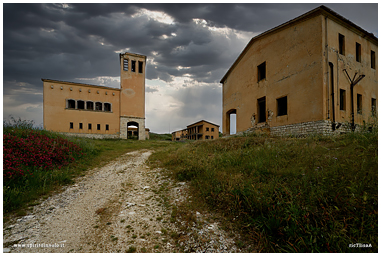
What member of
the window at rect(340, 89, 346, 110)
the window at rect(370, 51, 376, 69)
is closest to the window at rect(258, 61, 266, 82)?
the window at rect(340, 89, 346, 110)

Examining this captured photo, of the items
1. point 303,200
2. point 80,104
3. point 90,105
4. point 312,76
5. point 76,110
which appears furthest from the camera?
point 90,105

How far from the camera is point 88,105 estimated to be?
1059 inches

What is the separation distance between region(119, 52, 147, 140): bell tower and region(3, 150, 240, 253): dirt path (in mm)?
24077

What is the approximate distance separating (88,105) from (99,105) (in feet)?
4.91

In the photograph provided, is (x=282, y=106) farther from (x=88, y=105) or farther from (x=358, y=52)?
(x=88, y=105)

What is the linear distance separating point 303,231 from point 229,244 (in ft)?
3.85

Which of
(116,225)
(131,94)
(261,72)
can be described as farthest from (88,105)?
(116,225)

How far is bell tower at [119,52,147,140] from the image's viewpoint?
2849cm

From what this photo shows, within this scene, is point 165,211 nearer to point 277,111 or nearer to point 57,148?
point 57,148

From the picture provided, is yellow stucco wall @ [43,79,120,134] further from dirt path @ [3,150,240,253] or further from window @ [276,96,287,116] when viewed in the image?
dirt path @ [3,150,240,253]

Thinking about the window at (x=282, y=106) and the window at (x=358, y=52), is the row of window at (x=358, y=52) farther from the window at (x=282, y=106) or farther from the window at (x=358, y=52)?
the window at (x=282, y=106)

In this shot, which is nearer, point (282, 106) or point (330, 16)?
point (330, 16)

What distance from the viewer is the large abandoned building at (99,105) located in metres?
24.7

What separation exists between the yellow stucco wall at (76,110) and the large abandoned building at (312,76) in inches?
827
